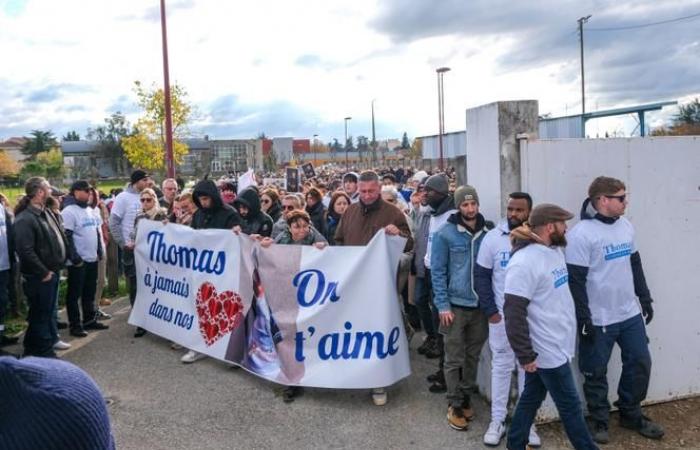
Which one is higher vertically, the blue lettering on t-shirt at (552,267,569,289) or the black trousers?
the blue lettering on t-shirt at (552,267,569,289)

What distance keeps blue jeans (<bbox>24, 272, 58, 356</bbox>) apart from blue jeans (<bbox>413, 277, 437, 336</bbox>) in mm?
4071

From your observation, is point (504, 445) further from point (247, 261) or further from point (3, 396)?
point (3, 396)

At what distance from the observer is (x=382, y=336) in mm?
5066

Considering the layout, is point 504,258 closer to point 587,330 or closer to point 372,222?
point 587,330

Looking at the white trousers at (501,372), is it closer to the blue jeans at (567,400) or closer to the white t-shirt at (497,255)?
the white t-shirt at (497,255)

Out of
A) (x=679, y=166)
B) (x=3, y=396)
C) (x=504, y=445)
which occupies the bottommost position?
(x=504, y=445)

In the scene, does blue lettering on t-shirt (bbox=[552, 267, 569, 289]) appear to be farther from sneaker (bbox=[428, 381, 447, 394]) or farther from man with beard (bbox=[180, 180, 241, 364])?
man with beard (bbox=[180, 180, 241, 364])

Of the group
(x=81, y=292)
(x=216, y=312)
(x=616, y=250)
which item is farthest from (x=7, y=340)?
(x=616, y=250)

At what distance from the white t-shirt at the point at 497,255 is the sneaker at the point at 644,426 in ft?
4.73

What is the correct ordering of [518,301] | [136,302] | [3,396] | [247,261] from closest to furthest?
[3,396]
[518,301]
[247,261]
[136,302]

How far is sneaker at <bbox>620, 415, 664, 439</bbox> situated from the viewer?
4363 mm

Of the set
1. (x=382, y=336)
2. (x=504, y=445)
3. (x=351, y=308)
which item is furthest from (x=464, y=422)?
(x=351, y=308)

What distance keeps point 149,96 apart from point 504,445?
29.0 m

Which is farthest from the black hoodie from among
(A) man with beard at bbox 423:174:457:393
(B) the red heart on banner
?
(A) man with beard at bbox 423:174:457:393
